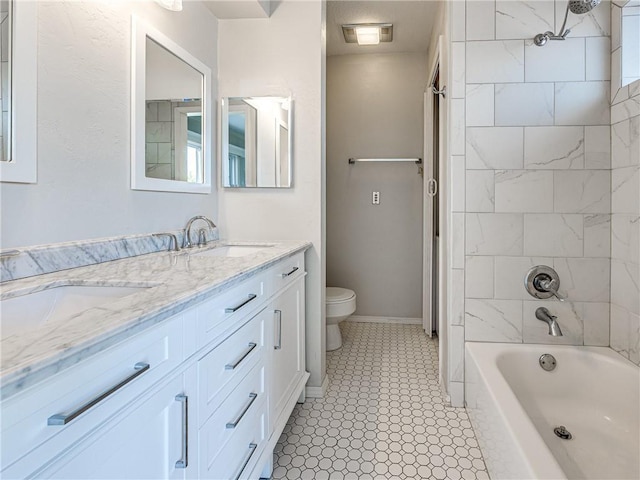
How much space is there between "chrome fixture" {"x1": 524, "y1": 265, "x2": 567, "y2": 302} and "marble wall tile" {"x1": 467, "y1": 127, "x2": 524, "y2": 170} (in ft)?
1.80

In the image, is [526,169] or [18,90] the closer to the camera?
[18,90]

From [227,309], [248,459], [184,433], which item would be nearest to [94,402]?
[184,433]

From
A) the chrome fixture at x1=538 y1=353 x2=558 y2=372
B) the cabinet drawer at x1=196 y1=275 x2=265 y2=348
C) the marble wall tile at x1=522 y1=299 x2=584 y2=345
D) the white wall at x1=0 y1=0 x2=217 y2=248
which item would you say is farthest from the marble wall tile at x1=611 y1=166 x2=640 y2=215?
the white wall at x1=0 y1=0 x2=217 y2=248

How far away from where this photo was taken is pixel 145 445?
0.78m

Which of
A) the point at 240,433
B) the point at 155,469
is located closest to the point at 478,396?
the point at 240,433

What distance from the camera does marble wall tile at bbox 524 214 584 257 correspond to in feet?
6.73

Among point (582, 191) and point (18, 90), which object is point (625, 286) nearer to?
point (582, 191)

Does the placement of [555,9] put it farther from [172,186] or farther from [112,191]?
[112,191]

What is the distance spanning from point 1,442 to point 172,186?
4.84 ft

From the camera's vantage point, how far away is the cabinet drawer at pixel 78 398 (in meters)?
0.50

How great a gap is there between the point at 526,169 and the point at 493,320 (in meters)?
0.81

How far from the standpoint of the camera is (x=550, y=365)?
1.96m

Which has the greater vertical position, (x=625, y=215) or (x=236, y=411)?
(x=625, y=215)

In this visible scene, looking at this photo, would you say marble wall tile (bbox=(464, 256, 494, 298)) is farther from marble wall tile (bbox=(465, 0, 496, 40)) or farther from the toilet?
marble wall tile (bbox=(465, 0, 496, 40))
